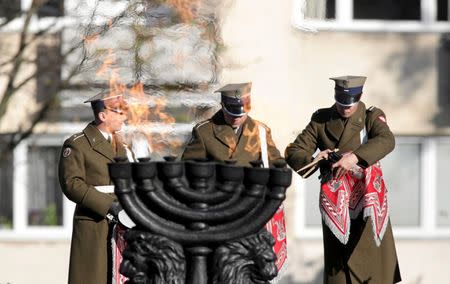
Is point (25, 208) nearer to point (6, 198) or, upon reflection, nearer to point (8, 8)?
point (6, 198)

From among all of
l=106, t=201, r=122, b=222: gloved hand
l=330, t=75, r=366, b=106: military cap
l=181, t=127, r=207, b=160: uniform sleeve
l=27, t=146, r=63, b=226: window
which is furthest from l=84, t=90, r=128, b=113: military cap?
l=27, t=146, r=63, b=226: window

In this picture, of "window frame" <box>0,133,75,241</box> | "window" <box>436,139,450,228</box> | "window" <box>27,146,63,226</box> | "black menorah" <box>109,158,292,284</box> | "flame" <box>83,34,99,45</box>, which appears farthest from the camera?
"window" <box>27,146,63,226</box>

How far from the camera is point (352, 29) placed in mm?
19141

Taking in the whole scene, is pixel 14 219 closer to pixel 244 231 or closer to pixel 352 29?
pixel 352 29

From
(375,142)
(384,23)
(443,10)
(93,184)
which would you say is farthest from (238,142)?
(443,10)

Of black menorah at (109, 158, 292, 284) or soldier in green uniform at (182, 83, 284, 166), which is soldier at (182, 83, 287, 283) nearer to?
soldier in green uniform at (182, 83, 284, 166)

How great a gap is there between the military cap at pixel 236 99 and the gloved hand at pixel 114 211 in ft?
3.16

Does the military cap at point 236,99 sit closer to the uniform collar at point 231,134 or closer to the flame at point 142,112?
the uniform collar at point 231,134

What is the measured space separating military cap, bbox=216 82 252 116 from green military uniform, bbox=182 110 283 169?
172mm

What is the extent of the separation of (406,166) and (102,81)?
4.29m

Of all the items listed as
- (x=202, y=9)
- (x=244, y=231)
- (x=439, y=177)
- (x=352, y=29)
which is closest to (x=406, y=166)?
(x=439, y=177)

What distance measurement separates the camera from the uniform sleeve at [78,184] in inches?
475

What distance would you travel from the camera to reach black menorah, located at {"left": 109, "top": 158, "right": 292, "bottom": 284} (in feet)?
32.6

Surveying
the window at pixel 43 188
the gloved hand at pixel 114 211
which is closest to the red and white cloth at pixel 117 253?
the gloved hand at pixel 114 211
